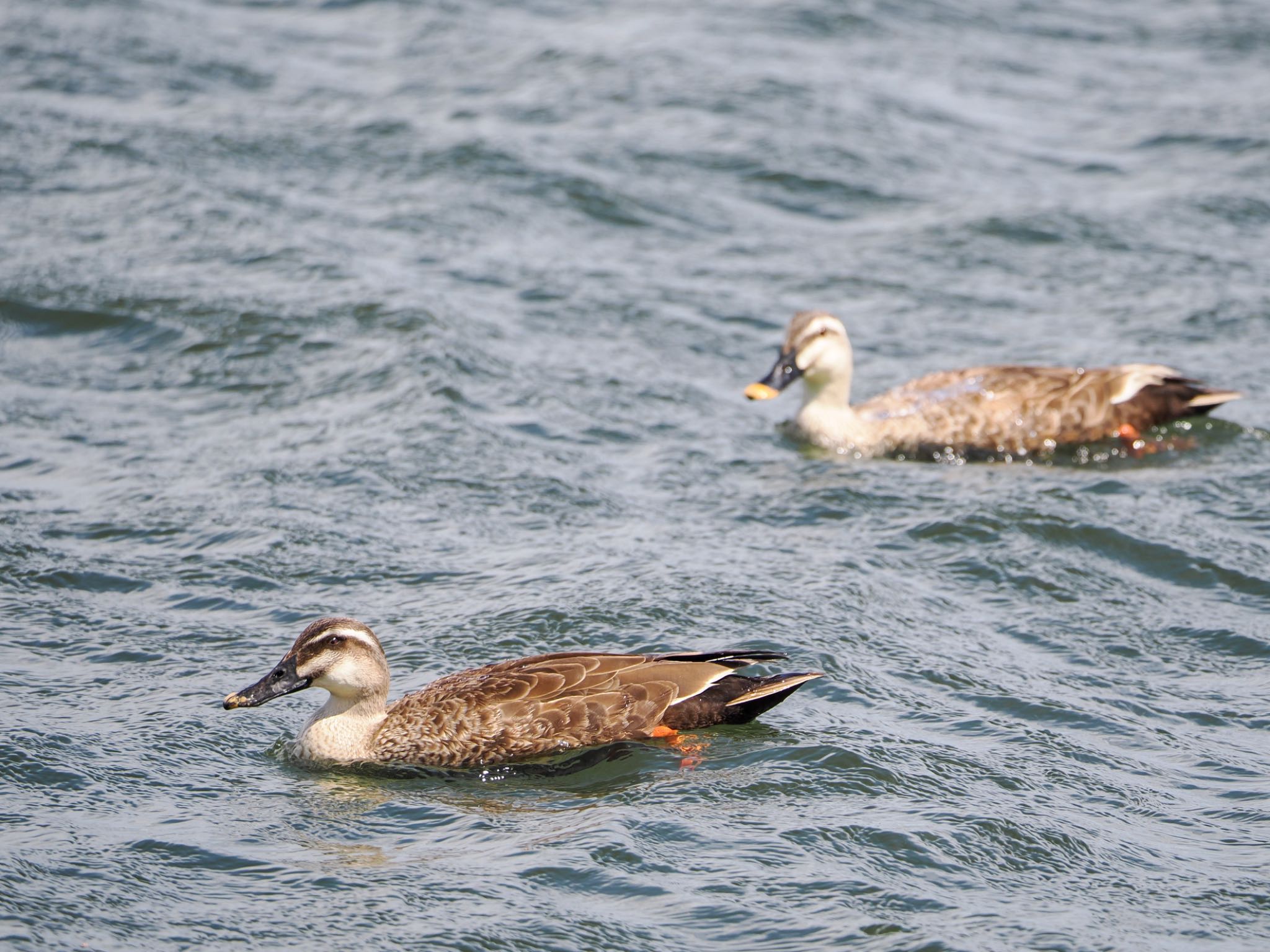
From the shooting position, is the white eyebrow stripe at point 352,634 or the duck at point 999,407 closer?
the white eyebrow stripe at point 352,634

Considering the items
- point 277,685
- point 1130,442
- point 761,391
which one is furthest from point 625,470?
point 277,685

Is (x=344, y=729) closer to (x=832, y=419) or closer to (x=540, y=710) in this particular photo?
(x=540, y=710)

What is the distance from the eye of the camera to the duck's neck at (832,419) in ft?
44.7

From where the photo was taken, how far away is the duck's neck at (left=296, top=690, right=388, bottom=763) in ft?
28.9

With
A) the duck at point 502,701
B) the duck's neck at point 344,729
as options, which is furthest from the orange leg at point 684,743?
the duck's neck at point 344,729

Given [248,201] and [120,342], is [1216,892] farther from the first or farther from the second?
[248,201]

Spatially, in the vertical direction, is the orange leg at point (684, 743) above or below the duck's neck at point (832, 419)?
below

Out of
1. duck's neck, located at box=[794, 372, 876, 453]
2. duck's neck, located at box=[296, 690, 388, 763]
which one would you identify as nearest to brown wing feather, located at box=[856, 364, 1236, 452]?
duck's neck, located at box=[794, 372, 876, 453]

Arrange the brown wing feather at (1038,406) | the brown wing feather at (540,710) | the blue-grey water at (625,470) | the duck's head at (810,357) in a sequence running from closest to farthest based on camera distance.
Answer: the blue-grey water at (625,470) < the brown wing feather at (540,710) < the brown wing feather at (1038,406) < the duck's head at (810,357)

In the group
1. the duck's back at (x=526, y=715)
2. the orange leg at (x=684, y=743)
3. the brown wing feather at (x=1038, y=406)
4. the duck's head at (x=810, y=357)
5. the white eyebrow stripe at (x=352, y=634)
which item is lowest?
the orange leg at (x=684, y=743)

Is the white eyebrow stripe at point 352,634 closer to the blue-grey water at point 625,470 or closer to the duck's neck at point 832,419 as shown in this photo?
the blue-grey water at point 625,470

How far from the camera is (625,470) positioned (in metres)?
12.8

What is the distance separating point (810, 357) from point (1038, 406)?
1.69 metres

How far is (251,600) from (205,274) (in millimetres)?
6002
